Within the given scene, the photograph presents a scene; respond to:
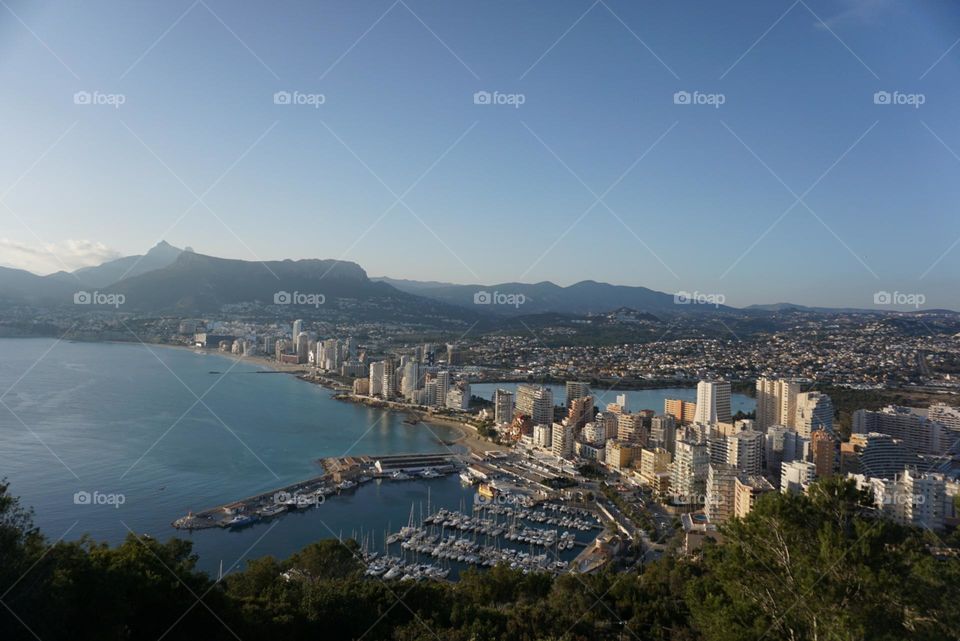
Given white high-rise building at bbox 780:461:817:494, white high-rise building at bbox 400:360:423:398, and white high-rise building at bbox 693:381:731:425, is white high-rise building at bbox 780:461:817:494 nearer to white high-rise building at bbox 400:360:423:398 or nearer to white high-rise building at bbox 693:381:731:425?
white high-rise building at bbox 693:381:731:425

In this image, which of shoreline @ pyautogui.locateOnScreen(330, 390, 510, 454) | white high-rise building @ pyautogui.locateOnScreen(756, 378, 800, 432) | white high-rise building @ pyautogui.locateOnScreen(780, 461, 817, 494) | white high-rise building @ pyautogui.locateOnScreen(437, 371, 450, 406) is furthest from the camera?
white high-rise building @ pyautogui.locateOnScreen(437, 371, 450, 406)

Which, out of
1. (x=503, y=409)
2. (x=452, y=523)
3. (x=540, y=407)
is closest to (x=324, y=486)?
(x=452, y=523)

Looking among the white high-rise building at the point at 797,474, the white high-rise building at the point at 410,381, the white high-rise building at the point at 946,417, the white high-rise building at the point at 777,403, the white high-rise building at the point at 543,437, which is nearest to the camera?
the white high-rise building at the point at 797,474

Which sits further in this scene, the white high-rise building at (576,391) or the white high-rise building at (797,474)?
the white high-rise building at (576,391)

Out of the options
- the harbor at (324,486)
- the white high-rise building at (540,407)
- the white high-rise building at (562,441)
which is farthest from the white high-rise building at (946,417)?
the harbor at (324,486)

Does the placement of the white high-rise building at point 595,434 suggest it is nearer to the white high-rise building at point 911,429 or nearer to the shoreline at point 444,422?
the shoreline at point 444,422

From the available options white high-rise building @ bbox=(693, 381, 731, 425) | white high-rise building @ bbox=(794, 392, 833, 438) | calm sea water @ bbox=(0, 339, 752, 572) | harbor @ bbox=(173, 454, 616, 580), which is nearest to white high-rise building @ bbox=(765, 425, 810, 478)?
white high-rise building @ bbox=(794, 392, 833, 438)

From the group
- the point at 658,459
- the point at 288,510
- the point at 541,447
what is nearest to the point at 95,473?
the point at 288,510

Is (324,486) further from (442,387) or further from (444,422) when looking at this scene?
(442,387)
